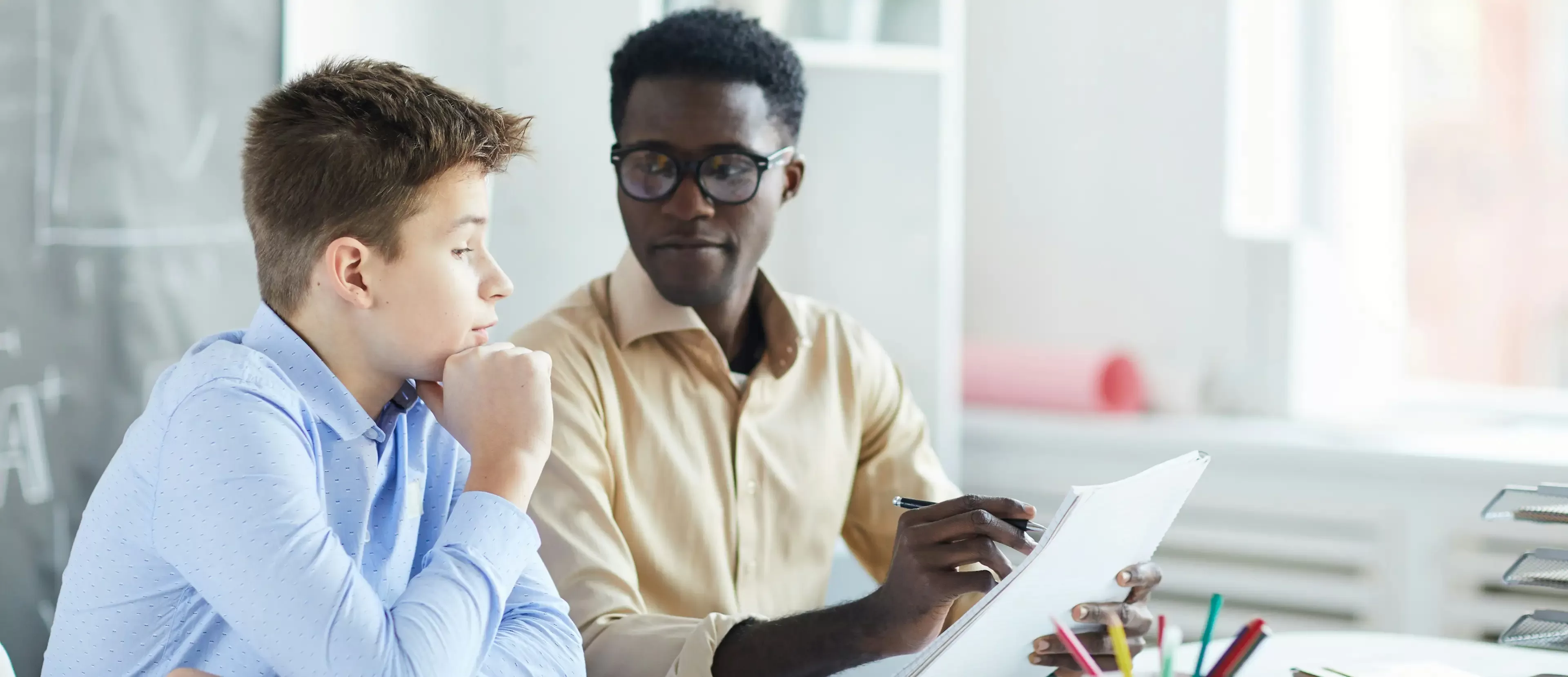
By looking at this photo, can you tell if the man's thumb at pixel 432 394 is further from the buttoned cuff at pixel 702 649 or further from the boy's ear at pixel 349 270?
the buttoned cuff at pixel 702 649

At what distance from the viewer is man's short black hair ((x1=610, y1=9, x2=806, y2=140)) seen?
1571 mm

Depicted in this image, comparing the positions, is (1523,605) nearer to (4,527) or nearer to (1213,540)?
(1213,540)

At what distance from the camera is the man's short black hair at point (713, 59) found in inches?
61.9

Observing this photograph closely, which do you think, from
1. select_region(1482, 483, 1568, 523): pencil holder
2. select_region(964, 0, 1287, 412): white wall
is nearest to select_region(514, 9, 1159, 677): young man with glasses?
select_region(1482, 483, 1568, 523): pencil holder

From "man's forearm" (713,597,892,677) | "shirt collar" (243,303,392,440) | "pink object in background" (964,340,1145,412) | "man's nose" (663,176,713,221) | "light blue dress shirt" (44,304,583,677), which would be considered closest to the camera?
"light blue dress shirt" (44,304,583,677)

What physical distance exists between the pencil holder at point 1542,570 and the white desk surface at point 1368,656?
93 millimetres

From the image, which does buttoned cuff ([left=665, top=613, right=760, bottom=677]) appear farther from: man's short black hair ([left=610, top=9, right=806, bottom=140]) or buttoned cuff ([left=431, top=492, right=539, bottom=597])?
man's short black hair ([left=610, top=9, right=806, bottom=140])

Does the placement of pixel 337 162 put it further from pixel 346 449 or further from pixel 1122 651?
pixel 1122 651

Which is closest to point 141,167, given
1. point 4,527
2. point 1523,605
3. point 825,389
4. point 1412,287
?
point 4,527

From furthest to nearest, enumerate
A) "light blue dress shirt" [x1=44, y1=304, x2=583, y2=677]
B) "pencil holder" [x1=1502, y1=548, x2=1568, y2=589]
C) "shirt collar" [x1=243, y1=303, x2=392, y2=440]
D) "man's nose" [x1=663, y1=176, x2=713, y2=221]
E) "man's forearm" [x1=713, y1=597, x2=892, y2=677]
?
"man's nose" [x1=663, y1=176, x2=713, y2=221] < "man's forearm" [x1=713, y1=597, x2=892, y2=677] < "pencil holder" [x1=1502, y1=548, x2=1568, y2=589] < "shirt collar" [x1=243, y1=303, x2=392, y2=440] < "light blue dress shirt" [x1=44, y1=304, x2=583, y2=677]

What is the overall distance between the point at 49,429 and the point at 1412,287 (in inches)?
96.3

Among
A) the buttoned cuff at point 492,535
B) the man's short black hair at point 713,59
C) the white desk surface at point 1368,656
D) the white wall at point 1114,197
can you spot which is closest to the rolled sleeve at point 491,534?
the buttoned cuff at point 492,535

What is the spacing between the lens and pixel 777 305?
1.66 m

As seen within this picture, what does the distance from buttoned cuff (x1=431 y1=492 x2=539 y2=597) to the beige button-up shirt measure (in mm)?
365
